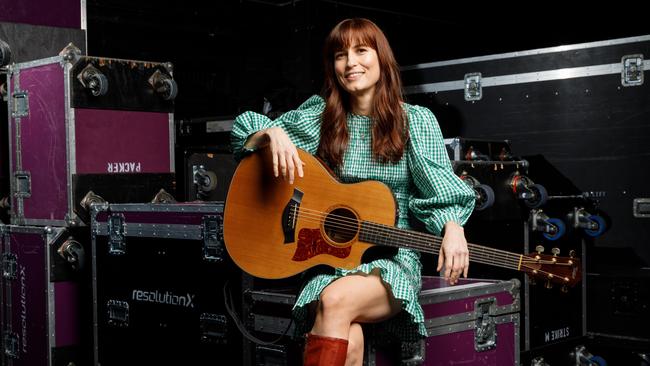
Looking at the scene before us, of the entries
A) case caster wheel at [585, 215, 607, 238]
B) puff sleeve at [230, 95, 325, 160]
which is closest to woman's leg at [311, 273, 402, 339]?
puff sleeve at [230, 95, 325, 160]

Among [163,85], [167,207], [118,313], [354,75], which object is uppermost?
[163,85]

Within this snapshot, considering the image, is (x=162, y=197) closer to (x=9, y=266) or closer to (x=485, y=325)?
(x=9, y=266)

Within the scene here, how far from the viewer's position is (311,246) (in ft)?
9.96

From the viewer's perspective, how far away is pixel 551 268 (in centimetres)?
328

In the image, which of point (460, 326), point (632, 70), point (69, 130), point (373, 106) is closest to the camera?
point (373, 106)

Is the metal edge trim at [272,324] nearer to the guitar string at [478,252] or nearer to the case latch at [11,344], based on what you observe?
the guitar string at [478,252]

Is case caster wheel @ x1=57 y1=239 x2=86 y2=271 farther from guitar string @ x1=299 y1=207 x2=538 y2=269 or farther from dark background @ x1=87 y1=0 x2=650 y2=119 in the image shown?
guitar string @ x1=299 y1=207 x2=538 y2=269

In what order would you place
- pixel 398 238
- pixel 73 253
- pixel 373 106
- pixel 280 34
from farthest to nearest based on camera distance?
pixel 280 34 < pixel 73 253 < pixel 373 106 < pixel 398 238

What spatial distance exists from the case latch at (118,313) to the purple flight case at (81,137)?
47 centimetres

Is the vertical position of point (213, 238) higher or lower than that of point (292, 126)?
lower

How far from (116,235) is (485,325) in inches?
72.6

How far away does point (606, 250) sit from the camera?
5055 millimetres

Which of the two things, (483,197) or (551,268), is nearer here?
(551,268)

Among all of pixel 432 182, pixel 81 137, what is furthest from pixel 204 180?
pixel 432 182
